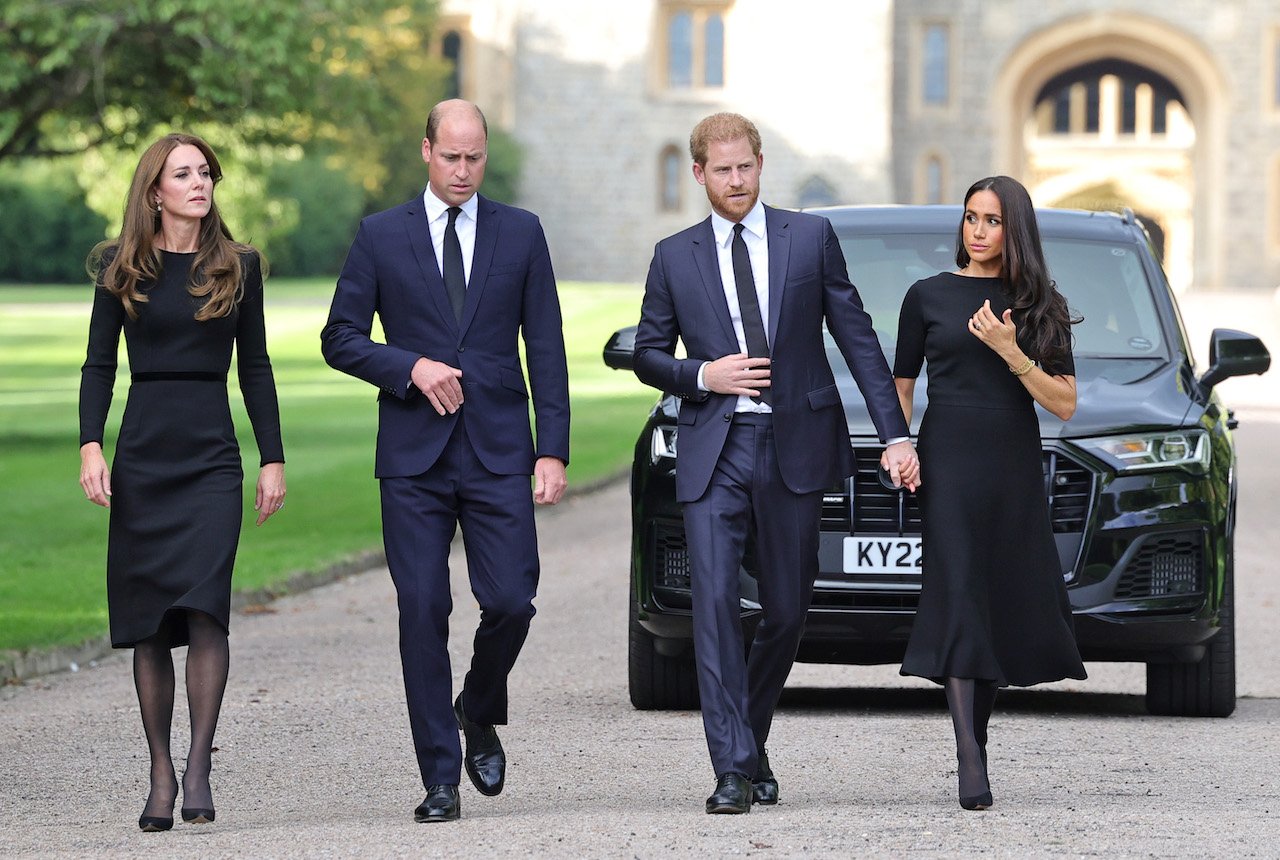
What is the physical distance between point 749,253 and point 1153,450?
6.88 ft

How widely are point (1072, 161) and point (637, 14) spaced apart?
21257 millimetres

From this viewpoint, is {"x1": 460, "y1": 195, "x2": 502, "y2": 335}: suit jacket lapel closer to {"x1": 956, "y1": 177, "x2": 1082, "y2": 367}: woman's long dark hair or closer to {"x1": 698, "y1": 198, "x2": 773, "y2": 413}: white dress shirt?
{"x1": 698, "y1": 198, "x2": 773, "y2": 413}: white dress shirt

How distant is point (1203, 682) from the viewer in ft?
26.0

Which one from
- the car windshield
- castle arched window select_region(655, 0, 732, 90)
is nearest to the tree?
the car windshield

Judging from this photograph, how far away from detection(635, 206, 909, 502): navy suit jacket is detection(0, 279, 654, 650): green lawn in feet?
15.6

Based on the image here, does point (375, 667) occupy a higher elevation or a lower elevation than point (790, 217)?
lower

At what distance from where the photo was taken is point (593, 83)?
6544cm

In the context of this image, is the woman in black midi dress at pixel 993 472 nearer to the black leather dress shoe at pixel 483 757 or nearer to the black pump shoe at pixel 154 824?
the black leather dress shoe at pixel 483 757

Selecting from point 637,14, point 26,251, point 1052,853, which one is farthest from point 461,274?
point 26,251

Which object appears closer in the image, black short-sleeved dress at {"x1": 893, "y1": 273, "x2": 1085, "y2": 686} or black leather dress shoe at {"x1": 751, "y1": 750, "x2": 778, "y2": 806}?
black leather dress shoe at {"x1": 751, "y1": 750, "x2": 778, "y2": 806}

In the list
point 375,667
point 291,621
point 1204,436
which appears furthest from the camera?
point 291,621

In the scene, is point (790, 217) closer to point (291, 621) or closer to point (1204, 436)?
point (1204, 436)

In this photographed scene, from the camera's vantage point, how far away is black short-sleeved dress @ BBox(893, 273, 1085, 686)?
20.2 ft

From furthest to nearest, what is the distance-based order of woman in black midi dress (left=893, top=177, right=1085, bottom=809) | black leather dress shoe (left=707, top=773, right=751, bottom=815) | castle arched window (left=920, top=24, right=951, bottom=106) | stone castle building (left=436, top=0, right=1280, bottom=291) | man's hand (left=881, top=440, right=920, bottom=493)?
1. castle arched window (left=920, top=24, right=951, bottom=106)
2. stone castle building (left=436, top=0, right=1280, bottom=291)
3. woman in black midi dress (left=893, top=177, right=1085, bottom=809)
4. man's hand (left=881, top=440, right=920, bottom=493)
5. black leather dress shoe (left=707, top=773, right=751, bottom=815)
